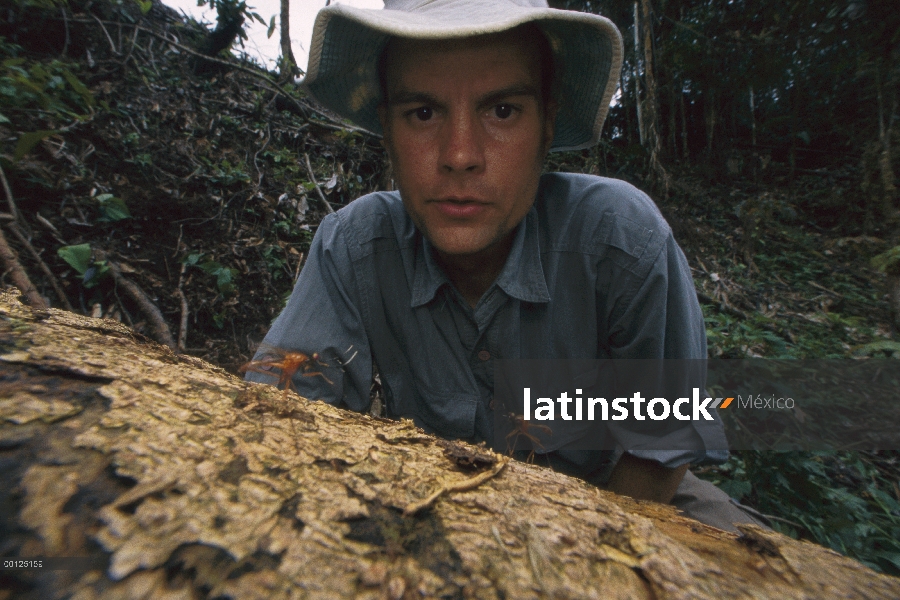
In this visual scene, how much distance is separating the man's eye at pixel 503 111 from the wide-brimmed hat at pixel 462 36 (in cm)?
23

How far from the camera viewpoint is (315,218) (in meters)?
4.11

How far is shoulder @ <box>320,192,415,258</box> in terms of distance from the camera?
1.79 meters

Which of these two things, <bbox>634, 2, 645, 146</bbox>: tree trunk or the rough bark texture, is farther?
<bbox>634, 2, 645, 146</bbox>: tree trunk

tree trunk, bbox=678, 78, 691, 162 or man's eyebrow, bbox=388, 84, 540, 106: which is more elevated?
tree trunk, bbox=678, 78, 691, 162

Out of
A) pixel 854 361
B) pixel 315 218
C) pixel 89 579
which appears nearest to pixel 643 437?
pixel 89 579

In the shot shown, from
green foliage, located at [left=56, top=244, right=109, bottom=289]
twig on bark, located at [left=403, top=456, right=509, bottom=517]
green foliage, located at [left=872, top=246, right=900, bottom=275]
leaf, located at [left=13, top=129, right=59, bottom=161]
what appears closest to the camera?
twig on bark, located at [left=403, top=456, right=509, bottom=517]

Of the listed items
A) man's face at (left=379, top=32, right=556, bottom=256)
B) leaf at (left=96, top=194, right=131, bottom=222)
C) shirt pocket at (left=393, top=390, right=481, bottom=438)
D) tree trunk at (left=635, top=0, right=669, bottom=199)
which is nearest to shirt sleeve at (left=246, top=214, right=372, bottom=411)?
shirt pocket at (left=393, top=390, right=481, bottom=438)

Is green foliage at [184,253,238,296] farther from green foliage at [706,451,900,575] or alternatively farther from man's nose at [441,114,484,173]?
green foliage at [706,451,900,575]

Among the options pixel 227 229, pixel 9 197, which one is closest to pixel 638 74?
pixel 227 229

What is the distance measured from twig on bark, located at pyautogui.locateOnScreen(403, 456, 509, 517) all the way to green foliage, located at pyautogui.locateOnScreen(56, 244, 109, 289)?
2907 millimetres

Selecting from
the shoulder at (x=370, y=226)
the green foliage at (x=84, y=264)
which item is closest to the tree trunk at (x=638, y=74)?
the shoulder at (x=370, y=226)

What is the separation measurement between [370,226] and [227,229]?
2346 millimetres

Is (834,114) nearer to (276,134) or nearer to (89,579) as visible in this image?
(276,134)

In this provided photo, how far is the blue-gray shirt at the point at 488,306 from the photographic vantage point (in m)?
1.59
